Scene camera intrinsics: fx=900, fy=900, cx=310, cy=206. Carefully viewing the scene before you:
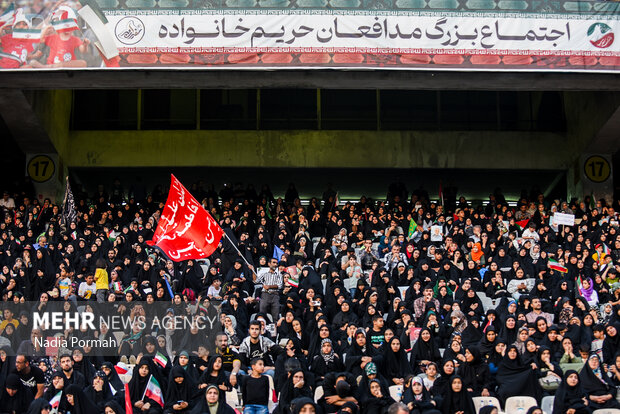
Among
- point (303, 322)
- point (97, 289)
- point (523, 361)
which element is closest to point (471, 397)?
point (523, 361)

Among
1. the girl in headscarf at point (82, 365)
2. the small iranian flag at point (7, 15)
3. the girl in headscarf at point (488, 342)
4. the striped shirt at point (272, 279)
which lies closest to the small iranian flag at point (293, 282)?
the striped shirt at point (272, 279)

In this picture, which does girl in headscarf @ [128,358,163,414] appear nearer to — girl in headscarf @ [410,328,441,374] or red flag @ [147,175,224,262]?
red flag @ [147,175,224,262]

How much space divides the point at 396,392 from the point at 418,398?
66 centimetres

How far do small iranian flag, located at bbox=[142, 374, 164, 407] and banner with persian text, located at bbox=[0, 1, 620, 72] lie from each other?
8.05 m

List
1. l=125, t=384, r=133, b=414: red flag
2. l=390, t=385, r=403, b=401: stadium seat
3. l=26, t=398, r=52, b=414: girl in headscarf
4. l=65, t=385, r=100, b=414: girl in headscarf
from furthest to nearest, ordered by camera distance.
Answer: l=390, t=385, r=403, b=401: stadium seat → l=125, t=384, r=133, b=414: red flag → l=65, t=385, r=100, b=414: girl in headscarf → l=26, t=398, r=52, b=414: girl in headscarf

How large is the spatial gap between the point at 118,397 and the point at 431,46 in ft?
32.7

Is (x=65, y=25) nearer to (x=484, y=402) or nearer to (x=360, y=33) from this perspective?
(x=360, y=33)

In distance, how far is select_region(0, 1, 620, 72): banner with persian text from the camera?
18.2m

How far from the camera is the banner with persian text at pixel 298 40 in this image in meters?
18.2

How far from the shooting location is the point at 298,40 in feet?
59.8

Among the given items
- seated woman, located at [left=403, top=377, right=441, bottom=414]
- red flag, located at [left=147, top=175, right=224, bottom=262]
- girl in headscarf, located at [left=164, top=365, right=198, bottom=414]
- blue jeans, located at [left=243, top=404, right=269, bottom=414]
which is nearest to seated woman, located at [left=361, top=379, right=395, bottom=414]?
seated woman, located at [left=403, top=377, right=441, bottom=414]

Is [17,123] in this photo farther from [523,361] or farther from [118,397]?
[523,361]

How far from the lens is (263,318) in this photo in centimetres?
1427

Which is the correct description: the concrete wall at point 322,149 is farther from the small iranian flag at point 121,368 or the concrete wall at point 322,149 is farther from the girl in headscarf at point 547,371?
the girl in headscarf at point 547,371
